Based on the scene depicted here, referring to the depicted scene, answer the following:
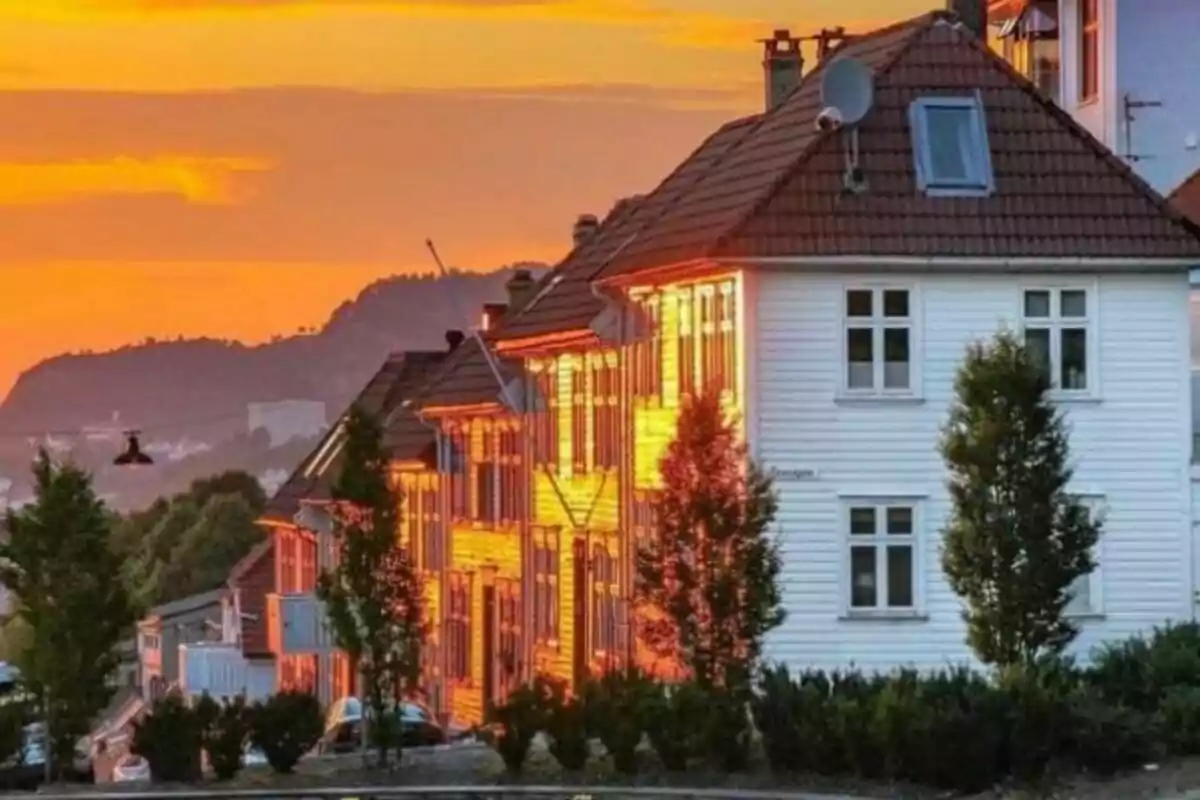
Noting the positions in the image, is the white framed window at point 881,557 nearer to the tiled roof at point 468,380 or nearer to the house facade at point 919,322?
the house facade at point 919,322

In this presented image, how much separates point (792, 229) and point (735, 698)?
12600 mm

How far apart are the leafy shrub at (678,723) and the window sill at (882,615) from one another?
38.8ft

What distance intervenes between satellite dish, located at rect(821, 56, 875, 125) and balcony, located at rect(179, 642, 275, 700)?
155 ft

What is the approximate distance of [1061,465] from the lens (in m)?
42.5

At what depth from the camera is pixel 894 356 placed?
52062mm

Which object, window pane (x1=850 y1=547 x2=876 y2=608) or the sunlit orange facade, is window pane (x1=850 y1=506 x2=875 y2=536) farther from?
the sunlit orange facade

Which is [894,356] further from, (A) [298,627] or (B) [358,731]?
(A) [298,627]

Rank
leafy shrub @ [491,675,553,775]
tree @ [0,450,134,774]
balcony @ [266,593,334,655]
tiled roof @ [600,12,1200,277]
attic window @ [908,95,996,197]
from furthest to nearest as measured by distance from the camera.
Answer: balcony @ [266,593,334,655] → attic window @ [908,95,996,197] → tiled roof @ [600,12,1200,277] → tree @ [0,450,134,774] → leafy shrub @ [491,675,553,775]

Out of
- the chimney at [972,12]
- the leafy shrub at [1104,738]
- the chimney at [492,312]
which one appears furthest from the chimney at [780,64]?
the leafy shrub at [1104,738]

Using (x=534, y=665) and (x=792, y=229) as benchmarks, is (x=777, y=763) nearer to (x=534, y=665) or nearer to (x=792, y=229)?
(x=792, y=229)

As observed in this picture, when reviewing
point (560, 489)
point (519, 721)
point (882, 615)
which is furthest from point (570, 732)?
point (560, 489)

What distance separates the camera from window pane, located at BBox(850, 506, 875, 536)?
170 feet

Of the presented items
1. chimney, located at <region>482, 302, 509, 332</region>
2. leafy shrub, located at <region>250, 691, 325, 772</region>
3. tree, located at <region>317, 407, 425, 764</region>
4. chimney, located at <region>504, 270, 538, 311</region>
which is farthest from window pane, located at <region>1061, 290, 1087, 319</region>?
chimney, located at <region>482, 302, 509, 332</region>

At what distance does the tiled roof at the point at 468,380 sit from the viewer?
70.1 meters
